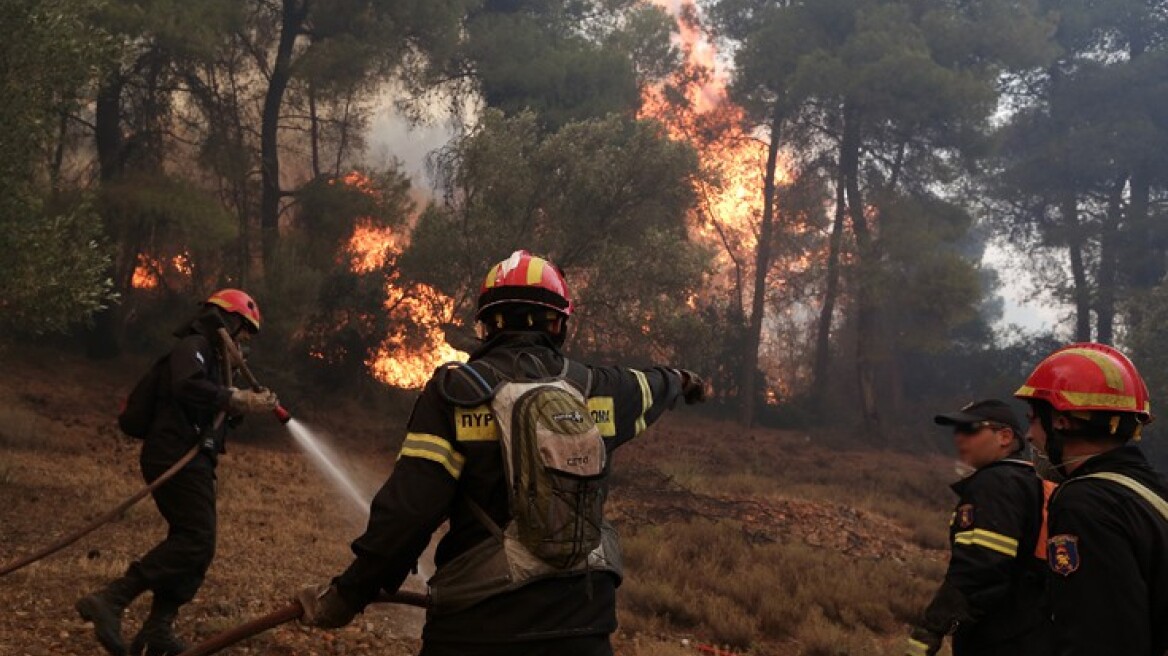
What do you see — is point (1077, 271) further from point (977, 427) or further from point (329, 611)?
point (329, 611)

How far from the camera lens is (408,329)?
19875 millimetres

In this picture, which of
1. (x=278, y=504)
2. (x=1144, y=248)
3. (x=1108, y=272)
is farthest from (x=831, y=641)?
(x=1144, y=248)

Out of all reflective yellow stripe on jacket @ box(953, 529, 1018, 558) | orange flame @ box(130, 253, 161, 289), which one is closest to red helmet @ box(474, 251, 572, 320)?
reflective yellow stripe on jacket @ box(953, 529, 1018, 558)

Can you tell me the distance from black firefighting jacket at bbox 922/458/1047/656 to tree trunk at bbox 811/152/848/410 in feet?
83.4

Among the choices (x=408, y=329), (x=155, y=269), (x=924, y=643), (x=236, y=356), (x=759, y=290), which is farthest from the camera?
(x=759, y=290)

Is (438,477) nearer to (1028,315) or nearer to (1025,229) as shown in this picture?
(1025,229)

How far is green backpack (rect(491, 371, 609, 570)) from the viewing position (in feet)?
9.23

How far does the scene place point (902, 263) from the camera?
27953 millimetres

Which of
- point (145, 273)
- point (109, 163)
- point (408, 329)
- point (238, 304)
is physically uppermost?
point (109, 163)

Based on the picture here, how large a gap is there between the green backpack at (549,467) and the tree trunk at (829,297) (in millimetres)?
26501

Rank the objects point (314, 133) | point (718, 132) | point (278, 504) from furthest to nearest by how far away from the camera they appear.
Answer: point (718, 132)
point (314, 133)
point (278, 504)

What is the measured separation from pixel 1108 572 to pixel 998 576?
47.0 inches

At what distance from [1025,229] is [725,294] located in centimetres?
1141

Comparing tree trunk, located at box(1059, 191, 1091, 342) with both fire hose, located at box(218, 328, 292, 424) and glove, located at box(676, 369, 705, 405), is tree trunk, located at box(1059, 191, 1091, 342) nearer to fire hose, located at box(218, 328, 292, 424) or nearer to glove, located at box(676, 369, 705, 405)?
fire hose, located at box(218, 328, 292, 424)
